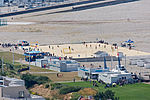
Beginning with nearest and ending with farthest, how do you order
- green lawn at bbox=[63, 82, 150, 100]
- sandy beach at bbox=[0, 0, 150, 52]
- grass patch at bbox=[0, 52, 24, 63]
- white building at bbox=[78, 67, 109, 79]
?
green lawn at bbox=[63, 82, 150, 100]
white building at bbox=[78, 67, 109, 79]
grass patch at bbox=[0, 52, 24, 63]
sandy beach at bbox=[0, 0, 150, 52]

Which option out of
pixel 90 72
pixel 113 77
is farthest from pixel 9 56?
pixel 113 77

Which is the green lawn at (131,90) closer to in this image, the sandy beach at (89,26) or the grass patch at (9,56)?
the grass patch at (9,56)

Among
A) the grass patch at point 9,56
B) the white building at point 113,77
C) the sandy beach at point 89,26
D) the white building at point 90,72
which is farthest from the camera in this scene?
the sandy beach at point 89,26

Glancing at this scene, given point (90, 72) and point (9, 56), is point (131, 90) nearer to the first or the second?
point (90, 72)

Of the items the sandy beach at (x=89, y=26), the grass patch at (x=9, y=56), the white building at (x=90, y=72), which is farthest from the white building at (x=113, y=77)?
the sandy beach at (x=89, y=26)

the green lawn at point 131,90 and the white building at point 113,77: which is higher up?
the white building at point 113,77

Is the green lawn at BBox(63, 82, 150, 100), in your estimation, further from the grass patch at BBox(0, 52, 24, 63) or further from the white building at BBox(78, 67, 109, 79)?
the grass patch at BBox(0, 52, 24, 63)

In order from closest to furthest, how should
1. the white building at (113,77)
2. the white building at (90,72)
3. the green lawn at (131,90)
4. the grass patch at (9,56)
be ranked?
the green lawn at (131,90)
the white building at (113,77)
the white building at (90,72)
the grass patch at (9,56)

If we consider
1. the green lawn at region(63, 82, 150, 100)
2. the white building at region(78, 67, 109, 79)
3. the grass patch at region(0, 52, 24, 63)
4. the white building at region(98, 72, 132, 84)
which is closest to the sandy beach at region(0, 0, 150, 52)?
the grass patch at region(0, 52, 24, 63)

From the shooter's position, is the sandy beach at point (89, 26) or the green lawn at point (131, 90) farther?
the sandy beach at point (89, 26)
